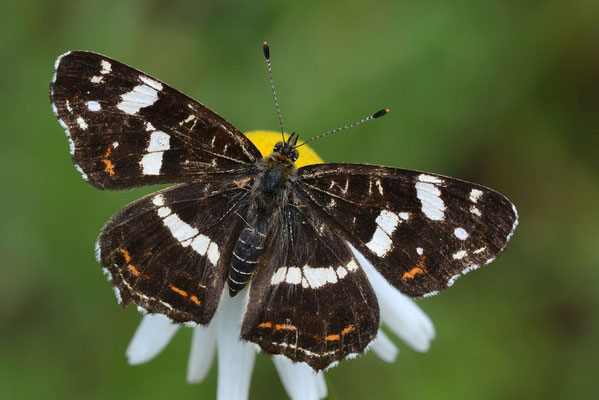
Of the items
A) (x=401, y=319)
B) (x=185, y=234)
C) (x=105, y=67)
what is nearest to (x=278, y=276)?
(x=185, y=234)

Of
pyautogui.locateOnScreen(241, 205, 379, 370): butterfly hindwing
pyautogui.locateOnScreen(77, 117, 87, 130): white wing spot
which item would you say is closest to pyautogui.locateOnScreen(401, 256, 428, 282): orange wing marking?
pyautogui.locateOnScreen(241, 205, 379, 370): butterfly hindwing

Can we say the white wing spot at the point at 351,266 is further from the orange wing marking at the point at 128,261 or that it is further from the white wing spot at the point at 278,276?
the orange wing marking at the point at 128,261

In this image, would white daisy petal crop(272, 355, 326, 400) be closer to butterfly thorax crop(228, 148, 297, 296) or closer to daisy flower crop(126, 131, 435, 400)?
daisy flower crop(126, 131, 435, 400)

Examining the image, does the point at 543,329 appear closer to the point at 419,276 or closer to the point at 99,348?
the point at 419,276

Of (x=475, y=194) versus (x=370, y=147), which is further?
(x=370, y=147)

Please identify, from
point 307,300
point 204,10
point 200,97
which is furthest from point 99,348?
point 204,10

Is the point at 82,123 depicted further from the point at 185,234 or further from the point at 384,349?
the point at 384,349
